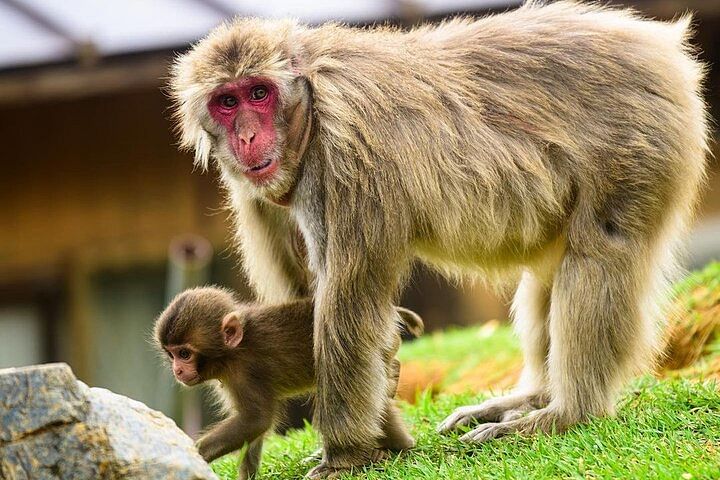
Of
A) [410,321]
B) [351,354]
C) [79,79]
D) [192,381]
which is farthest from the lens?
[79,79]

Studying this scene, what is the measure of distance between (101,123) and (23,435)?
7.92 m

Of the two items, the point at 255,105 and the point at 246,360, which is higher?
the point at 255,105

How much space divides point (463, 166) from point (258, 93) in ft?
3.58

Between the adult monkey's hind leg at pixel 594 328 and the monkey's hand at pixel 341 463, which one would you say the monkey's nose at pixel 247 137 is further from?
the adult monkey's hind leg at pixel 594 328

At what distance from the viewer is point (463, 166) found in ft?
18.7

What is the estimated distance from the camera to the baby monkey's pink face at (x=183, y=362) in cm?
570

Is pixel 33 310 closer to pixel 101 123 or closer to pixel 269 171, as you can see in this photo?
pixel 101 123

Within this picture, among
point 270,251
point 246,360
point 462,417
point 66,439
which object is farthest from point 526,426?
point 66,439

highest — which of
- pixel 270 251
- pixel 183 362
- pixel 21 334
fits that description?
pixel 270 251

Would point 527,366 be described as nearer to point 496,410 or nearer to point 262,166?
point 496,410

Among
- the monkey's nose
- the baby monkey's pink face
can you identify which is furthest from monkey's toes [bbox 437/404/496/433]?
the monkey's nose

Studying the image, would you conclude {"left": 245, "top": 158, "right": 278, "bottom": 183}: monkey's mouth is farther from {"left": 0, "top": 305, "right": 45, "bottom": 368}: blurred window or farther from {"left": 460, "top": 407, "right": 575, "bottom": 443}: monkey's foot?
{"left": 0, "top": 305, "right": 45, "bottom": 368}: blurred window

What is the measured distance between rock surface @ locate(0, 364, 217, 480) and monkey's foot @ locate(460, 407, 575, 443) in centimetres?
172

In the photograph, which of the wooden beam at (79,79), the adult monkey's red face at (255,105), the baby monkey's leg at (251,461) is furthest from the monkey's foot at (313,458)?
the wooden beam at (79,79)
